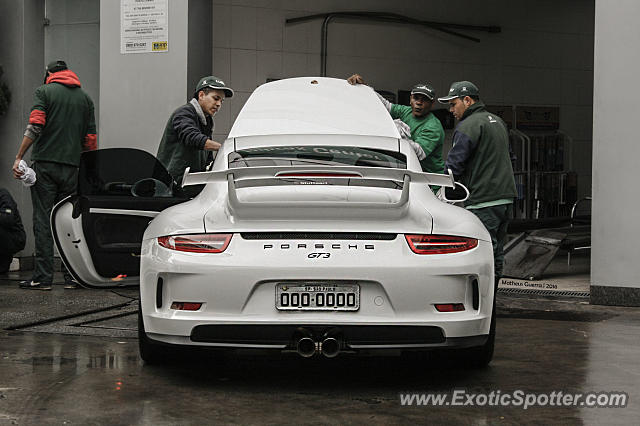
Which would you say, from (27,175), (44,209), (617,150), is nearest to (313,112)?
(617,150)

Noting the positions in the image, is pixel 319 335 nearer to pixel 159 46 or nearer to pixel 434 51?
pixel 159 46

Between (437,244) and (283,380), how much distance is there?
1.17 metres

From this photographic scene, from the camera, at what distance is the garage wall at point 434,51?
13.8m

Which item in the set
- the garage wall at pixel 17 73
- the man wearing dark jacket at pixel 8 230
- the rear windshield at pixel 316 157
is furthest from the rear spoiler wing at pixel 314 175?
the garage wall at pixel 17 73

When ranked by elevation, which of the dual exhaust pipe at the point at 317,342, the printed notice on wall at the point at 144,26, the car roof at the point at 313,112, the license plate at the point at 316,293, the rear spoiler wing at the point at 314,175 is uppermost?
the printed notice on wall at the point at 144,26

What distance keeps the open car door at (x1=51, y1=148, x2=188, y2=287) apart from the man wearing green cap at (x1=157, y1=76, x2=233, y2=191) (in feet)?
5.28

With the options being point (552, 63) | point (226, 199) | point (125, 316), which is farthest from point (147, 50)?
point (552, 63)

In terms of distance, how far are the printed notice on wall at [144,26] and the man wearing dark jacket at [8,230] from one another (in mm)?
1950

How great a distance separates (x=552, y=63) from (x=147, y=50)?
8732 millimetres

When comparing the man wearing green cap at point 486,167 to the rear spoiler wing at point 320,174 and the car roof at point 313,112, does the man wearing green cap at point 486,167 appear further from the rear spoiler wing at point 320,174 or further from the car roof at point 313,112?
the rear spoiler wing at point 320,174

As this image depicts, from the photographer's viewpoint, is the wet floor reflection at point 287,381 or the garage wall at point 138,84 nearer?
the wet floor reflection at point 287,381

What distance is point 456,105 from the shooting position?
320 inches

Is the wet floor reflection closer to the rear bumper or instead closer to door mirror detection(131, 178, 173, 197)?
the rear bumper

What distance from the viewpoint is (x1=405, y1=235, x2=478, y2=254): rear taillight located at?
4906 mm
